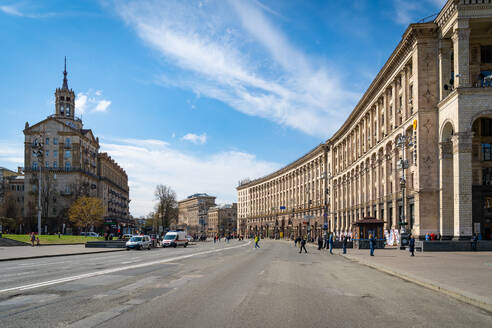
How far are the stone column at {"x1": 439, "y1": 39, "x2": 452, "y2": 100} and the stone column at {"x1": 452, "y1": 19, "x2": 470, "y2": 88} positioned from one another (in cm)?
278

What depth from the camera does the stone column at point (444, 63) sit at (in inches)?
1788

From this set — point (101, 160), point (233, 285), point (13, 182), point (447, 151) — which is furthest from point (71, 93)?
point (233, 285)

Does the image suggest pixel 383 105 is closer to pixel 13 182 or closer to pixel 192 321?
pixel 192 321

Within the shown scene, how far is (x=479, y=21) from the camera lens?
42562 mm

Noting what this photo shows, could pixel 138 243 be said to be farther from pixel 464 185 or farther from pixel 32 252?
pixel 464 185

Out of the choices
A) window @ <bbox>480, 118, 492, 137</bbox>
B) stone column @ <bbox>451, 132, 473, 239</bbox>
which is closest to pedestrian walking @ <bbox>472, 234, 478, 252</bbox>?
stone column @ <bbox>451, 132, 473, 239</bbox>

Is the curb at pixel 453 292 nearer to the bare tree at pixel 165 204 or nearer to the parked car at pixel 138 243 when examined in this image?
the parked car at pixel 138 243

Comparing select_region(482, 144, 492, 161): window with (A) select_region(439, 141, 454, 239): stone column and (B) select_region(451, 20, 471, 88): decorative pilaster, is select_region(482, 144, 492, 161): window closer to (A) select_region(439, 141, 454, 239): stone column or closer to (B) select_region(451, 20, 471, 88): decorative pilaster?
(A) select_region(439, 141, 454, 239): stone column

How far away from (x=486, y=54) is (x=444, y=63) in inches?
248

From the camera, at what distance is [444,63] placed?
4569 centimetres

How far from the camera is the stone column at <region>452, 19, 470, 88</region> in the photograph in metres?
41.2

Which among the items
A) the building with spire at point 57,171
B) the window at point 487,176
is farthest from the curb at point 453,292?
the building with spire at point 57,171

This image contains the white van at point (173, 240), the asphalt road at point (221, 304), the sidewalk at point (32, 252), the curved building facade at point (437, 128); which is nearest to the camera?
the asphalt road at point (221, 304)

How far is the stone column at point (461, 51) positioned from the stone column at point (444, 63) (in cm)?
278
